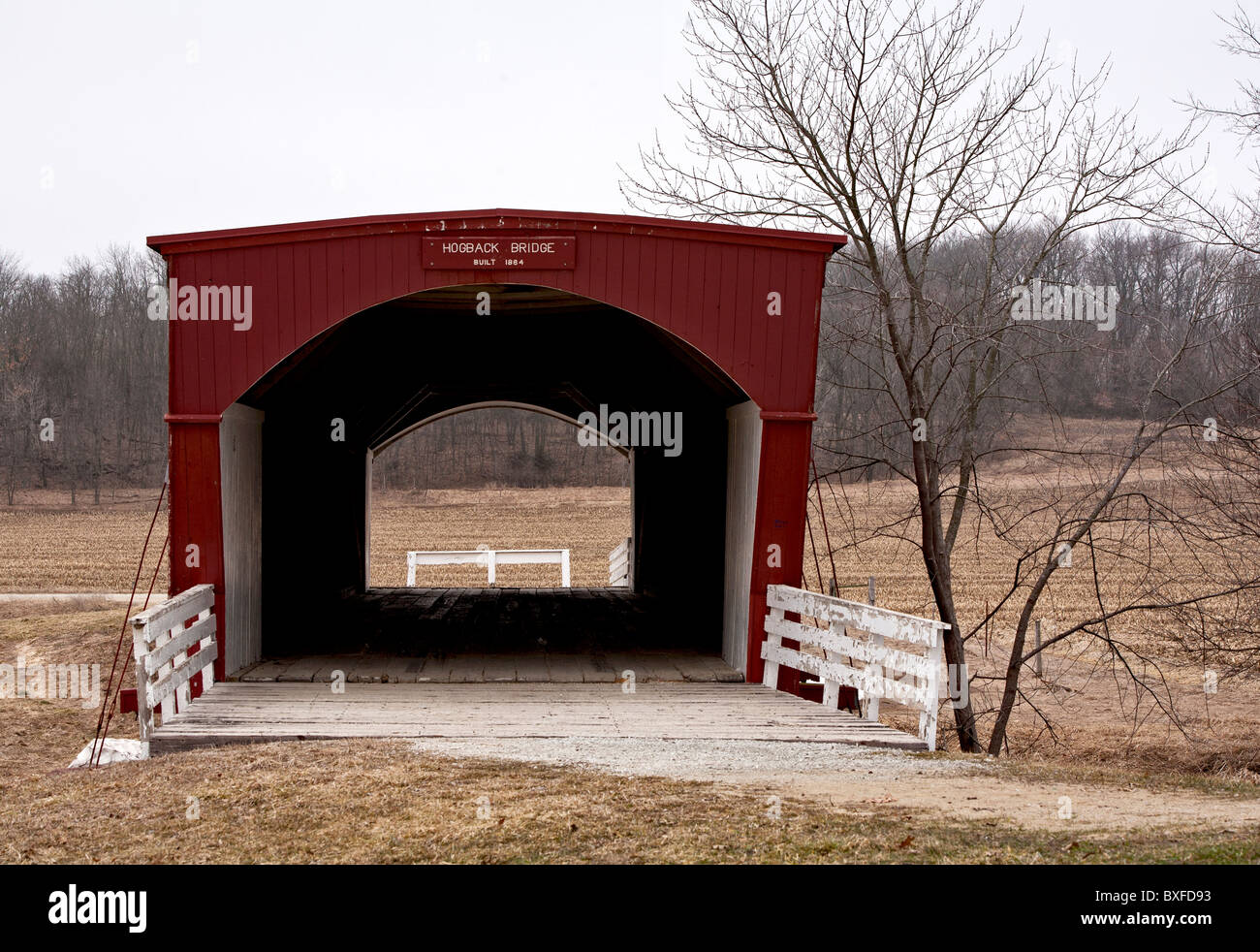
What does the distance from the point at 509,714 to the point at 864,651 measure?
2.66 m

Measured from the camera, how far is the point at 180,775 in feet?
22.1

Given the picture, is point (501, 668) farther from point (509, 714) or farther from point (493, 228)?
point (493, 228)

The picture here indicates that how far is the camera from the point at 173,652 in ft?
27.3

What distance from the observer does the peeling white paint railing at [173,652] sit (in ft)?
25.1

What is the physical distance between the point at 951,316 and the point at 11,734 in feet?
29.9

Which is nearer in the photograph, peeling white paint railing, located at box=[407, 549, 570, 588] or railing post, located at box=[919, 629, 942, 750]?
railing post, located at box=[919, 629, 942, 750]

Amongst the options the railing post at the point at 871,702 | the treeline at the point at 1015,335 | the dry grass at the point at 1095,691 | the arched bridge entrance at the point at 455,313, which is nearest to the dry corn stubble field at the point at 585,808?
the dry grass at the point at 1095,691

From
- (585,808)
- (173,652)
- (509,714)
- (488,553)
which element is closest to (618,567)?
(488,553)

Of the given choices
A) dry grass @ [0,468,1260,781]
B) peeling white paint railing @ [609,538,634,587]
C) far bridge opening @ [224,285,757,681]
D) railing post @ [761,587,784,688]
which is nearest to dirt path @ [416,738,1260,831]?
dry grass @ [0,468,1260,781]

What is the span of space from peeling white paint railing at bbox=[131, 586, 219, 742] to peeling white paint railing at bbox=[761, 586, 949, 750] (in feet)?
15.3

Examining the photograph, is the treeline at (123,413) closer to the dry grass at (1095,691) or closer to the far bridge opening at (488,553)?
the dry grass at (1095,691)

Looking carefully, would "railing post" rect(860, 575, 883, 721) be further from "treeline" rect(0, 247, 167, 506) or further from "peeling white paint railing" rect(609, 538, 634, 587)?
"treeline" rect(0, 247, 167, 506)

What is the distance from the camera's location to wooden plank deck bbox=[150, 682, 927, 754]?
7871mm

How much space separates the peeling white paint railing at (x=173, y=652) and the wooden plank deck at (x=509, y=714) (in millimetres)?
167
